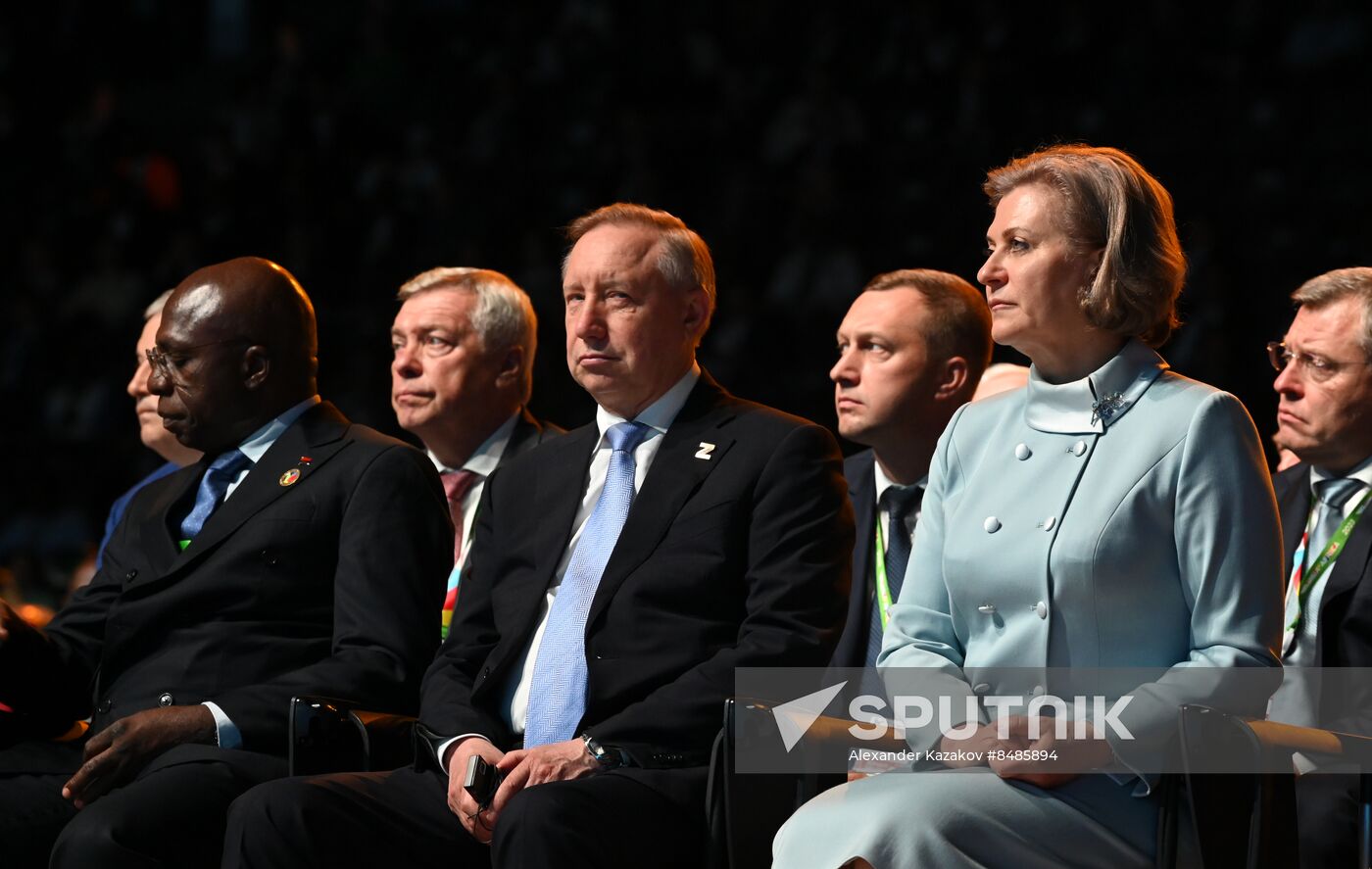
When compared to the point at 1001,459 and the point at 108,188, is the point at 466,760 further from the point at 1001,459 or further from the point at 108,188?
the point at 108,188

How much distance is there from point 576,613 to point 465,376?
1396 mm

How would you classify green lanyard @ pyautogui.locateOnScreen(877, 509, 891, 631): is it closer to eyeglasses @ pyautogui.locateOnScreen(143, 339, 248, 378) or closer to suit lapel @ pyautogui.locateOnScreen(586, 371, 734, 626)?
suit lapel @ pyautogui.locateOnScreen(586, 371, 734, 626)

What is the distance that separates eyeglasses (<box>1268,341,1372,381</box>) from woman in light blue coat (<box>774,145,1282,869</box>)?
93 cm

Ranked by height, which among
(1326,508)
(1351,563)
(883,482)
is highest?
(883,482)

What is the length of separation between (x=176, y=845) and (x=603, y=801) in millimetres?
869

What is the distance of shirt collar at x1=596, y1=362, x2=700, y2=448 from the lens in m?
3.39

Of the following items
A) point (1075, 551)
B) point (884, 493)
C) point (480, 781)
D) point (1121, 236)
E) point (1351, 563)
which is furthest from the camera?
point (884, 493)

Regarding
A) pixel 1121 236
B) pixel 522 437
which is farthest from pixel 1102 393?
pixel 522 437

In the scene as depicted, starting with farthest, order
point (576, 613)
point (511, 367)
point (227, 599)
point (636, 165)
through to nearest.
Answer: point (636, 165) < point (511, 367) < point (227, 599) < point (576, 613)

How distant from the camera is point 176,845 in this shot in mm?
3062

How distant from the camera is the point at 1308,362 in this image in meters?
3.54

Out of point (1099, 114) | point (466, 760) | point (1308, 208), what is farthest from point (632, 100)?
point (466, 760)

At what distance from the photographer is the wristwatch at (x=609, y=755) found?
9.71 feet

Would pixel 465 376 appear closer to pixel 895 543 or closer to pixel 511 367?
pixel 511 367
